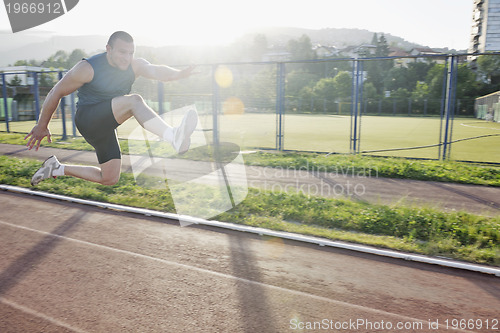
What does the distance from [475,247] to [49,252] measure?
6.06 m

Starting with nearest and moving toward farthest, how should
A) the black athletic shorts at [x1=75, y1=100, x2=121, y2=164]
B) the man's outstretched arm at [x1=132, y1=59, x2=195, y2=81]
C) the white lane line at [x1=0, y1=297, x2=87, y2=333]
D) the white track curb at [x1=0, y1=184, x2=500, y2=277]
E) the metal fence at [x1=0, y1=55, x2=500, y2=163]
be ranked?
the white lane line at [x1=0, y1=297, x2=87, y2=333], the black athletic shorts at [x1=75, y1=100, x2=121, y2=164], the man's outstretched arm at [x1=132, y1=59, x2=195, y2=81], the white track curb at [x1=0, y1=184, x2=500, y2=277], the metal fence at [x1=0, y1=55, x2=500, y2=163]

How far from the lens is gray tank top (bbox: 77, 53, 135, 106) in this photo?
3.87 m

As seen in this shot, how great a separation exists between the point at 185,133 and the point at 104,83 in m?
1.00

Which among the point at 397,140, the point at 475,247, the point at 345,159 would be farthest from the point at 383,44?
the point at 475,247

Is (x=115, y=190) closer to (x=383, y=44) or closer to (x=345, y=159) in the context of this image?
(x=345, y=159)

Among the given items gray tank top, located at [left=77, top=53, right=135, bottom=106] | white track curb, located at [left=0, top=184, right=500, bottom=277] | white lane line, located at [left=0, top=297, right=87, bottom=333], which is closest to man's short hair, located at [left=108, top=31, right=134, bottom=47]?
gray tank top, located at [left=77, top=53, right=135, bottom=106]

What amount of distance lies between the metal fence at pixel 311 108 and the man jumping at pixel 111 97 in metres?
7.99

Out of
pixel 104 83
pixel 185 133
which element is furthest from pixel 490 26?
pixel 104 83

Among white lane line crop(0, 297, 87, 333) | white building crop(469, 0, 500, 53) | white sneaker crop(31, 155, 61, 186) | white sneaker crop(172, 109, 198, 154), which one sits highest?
white building crop(469, 0, 500, 53)

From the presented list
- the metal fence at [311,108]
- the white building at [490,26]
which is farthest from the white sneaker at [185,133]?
the white building at [490,26]

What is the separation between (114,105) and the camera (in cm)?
403

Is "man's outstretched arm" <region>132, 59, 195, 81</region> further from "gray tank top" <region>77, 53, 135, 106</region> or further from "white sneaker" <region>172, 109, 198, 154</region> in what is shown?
"white sneaker" <region>172, 109, 198, 154</region>

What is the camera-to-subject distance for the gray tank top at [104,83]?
3.87 m

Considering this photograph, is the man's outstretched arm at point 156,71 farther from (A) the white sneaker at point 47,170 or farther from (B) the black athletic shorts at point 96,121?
(A) the white sneaker at point 47,170
